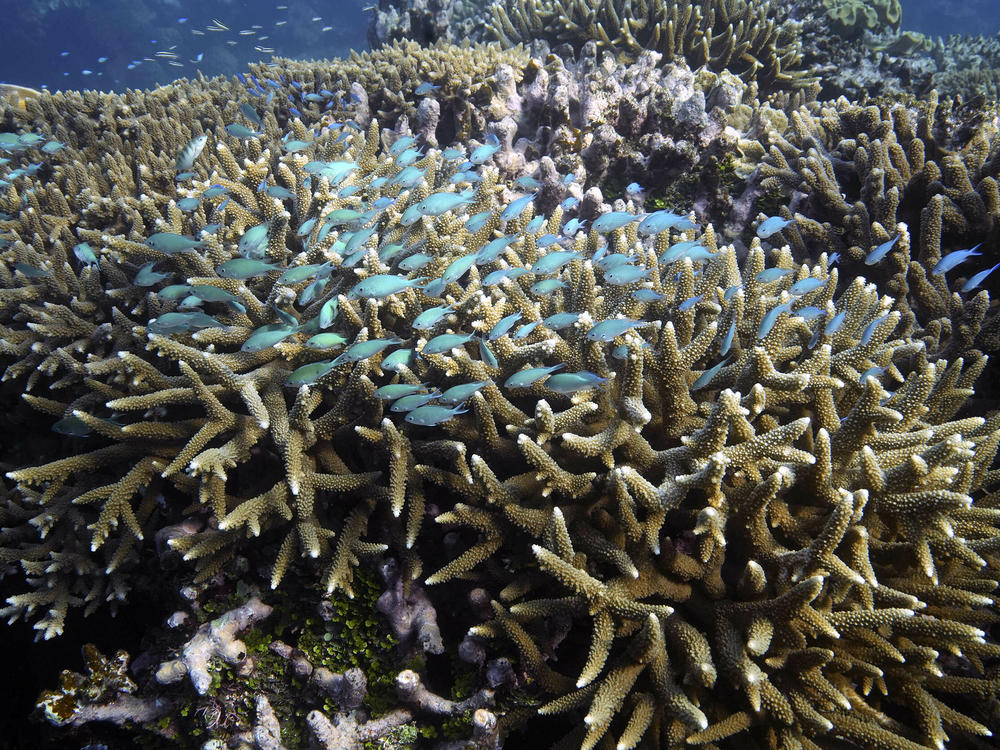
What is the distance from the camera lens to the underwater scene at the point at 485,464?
229 cm

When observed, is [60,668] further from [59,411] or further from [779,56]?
[779,56]

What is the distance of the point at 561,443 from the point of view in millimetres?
2713

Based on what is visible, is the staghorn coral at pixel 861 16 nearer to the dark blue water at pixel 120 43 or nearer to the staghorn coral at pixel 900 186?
the staghorn coral at pixel 900 186

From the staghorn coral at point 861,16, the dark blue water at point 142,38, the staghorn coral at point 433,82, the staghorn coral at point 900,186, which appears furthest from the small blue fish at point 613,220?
the dark blue water at point 142,38

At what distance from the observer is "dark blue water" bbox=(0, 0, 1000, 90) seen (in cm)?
3409

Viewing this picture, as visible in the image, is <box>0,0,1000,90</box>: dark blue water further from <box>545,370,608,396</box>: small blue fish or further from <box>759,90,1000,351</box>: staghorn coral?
<box>545,370,608,396</box>: small blue fish

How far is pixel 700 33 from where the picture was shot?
25.7 feet

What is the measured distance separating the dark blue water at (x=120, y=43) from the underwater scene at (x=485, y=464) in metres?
36.1

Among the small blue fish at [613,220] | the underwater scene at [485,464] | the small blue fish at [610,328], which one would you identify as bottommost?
the underwater scene at [485,464]

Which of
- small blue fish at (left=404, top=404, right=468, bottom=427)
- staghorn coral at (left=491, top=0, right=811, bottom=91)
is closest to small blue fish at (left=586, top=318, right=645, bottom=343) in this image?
small blue fish at (left=404, top=404, right=468, bottom=427)

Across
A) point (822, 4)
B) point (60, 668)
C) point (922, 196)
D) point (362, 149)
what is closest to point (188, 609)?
point (60, 668)

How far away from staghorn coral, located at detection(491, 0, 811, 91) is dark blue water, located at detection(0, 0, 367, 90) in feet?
100

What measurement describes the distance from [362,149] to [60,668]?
5153 mm

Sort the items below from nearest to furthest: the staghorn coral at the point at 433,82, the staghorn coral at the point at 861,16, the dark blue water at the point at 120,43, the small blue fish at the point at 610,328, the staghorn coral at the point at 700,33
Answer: the small blue fish at the point at 610,328 < the staghorn coral at the point at 433,82 < the staghorn coral at the point at 700,33 < the staghorn coral at the point at 861,16 < the dark blue water at the point at 120,43
